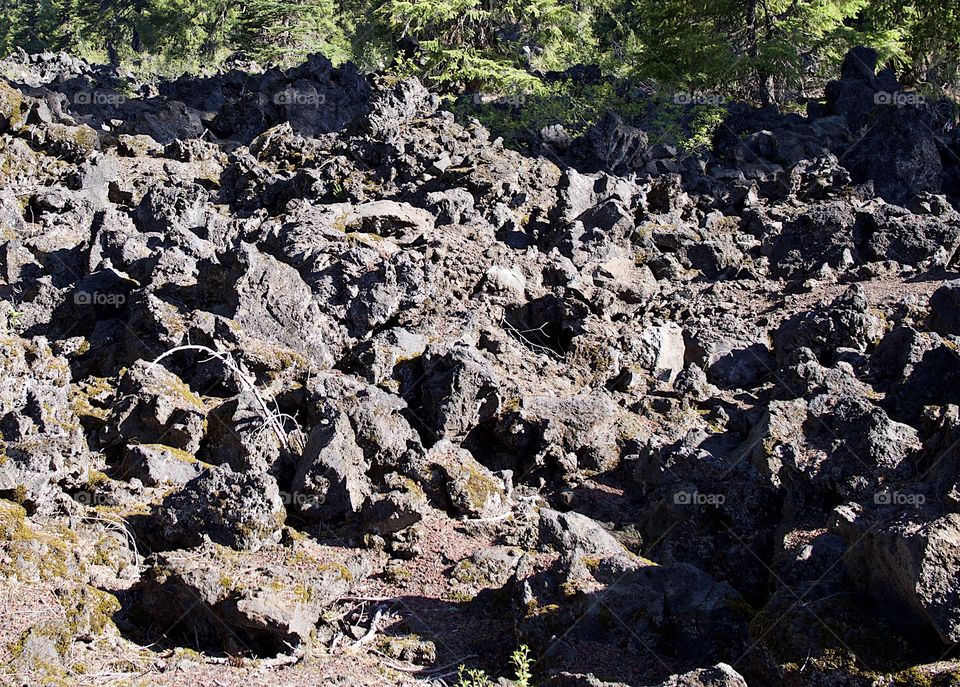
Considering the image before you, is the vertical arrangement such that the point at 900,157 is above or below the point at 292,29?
above

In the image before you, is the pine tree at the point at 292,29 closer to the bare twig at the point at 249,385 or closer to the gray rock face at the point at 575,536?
the bare twig at the point at 249,385

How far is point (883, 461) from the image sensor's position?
6.77 meters

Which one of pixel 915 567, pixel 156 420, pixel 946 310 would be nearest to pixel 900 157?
pixel 946 310

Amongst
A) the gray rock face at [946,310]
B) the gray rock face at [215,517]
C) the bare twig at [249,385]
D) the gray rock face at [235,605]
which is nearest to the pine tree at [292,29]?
the bare twig at [249,385]

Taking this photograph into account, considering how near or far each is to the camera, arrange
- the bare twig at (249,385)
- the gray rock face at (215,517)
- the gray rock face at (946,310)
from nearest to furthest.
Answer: the gray rock face at (215,517) → the bare twig at (249,385) → the gray rock face at (946,310)

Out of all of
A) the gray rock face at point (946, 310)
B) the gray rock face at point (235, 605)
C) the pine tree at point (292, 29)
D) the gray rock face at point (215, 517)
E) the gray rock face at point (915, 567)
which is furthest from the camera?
the pine tree at point (292, 29)

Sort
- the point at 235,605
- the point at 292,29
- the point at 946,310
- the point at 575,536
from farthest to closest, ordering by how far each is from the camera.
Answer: the point at 292,29 < the point at 946,310 < the point at 575,536 < the point at 235,605

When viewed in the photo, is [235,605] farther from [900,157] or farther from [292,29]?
[292,29]

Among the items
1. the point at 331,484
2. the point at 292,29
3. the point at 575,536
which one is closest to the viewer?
the point at 575,536

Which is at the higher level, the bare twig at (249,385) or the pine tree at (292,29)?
the bare twig at (249,385)

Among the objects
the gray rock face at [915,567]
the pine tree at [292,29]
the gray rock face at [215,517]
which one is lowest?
the pine tree at [292,29]

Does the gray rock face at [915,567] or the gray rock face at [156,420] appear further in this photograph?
the gray rock face at [156,420]

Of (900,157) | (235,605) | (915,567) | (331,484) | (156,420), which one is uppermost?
(915,567)

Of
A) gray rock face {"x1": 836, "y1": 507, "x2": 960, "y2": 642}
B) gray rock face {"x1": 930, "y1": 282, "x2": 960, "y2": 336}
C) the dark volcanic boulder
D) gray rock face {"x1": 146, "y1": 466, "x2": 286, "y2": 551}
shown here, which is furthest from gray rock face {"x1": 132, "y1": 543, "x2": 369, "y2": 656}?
the dark volcanic boulder
